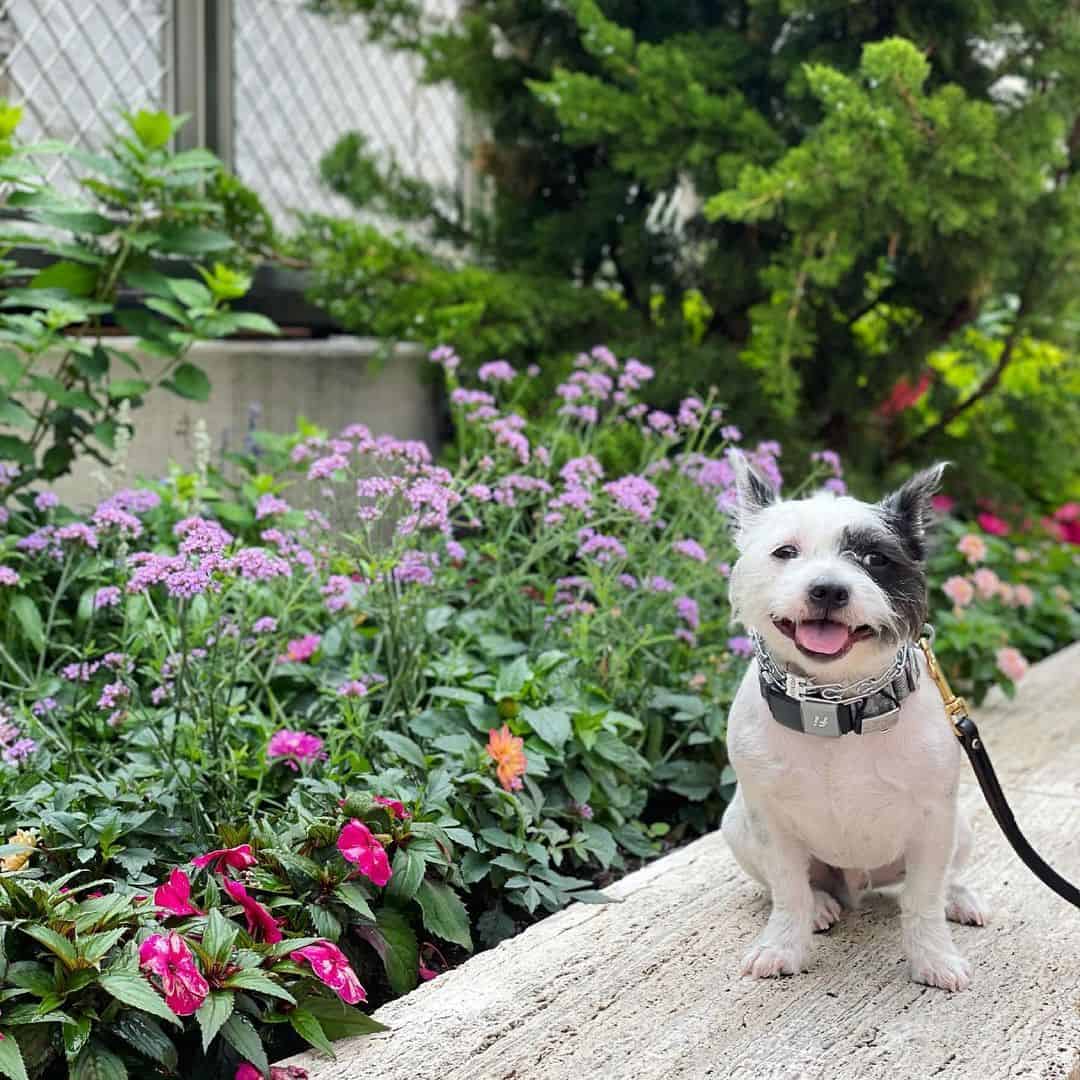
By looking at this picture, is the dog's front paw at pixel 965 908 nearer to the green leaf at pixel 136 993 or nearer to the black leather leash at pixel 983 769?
the black leather leash at pixel 983 769

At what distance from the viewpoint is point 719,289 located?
5.29m

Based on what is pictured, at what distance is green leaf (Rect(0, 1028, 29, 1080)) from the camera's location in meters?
1.85

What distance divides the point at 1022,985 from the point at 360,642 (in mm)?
1795

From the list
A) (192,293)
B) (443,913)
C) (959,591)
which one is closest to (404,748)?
(443,913)

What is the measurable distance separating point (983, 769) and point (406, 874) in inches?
41.4

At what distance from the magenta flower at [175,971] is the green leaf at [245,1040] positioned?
0.21 feet

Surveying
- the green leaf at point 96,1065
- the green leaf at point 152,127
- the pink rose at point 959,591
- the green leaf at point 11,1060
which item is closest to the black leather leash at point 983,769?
the green leaf at point 96,1065

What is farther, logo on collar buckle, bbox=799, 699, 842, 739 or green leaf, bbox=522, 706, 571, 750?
green leaf, bbox=522, 706, 571, 750

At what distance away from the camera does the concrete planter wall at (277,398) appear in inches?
182

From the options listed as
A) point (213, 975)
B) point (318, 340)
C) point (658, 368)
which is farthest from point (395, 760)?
point (318, 340)

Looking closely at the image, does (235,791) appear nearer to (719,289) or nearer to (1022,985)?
(1022,985)

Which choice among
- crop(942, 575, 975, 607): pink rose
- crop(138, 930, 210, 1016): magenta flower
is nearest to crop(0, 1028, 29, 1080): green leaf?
crop(138, 930, 210, 1016): magenta flower

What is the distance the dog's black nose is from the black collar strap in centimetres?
25

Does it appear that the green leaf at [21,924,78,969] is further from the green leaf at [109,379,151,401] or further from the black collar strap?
the green leaf at [109,379,151,401]
